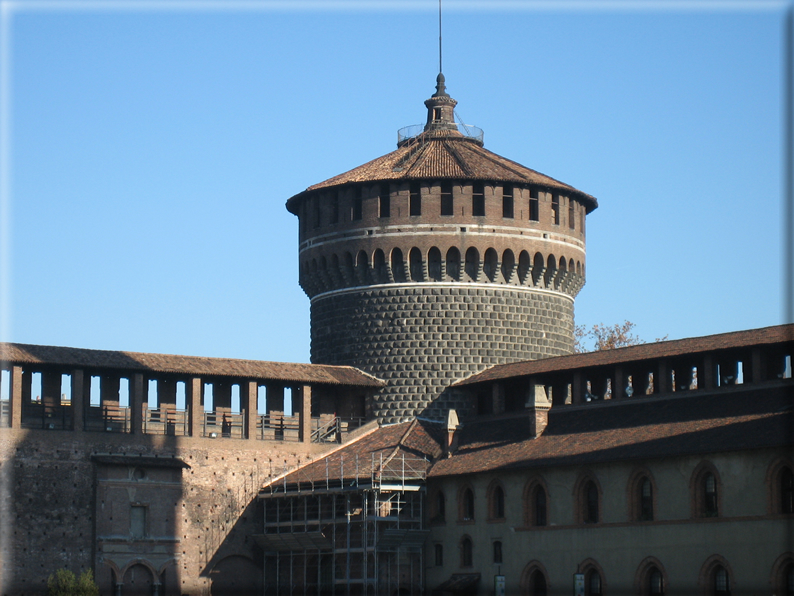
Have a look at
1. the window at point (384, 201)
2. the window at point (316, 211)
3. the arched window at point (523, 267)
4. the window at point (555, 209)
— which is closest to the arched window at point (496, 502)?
the arched window at point (523, 267)

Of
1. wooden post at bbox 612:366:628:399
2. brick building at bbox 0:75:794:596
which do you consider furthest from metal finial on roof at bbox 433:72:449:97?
wooden post at bbox 612:366:628:399

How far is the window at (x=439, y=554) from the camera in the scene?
5809 centimetres

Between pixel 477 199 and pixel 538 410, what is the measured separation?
10.7 metres

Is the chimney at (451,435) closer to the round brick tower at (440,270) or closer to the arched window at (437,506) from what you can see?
the arched window at (437,506)

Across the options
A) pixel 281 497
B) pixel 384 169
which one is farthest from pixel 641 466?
pixel 384 169

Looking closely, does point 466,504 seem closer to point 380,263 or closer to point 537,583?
point 537,583

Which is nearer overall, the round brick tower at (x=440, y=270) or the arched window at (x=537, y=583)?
the arched window at (x=537, y=583)

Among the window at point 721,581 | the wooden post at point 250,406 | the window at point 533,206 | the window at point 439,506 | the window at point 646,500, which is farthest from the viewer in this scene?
the window at point 533,206

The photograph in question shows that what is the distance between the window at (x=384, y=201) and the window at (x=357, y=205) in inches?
35.4

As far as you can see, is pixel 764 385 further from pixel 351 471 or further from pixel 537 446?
pixel 351 471

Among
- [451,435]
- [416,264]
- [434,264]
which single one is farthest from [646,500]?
[416,264]

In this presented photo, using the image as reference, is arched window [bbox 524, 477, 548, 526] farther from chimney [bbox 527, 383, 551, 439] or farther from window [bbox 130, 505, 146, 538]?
window [bbox 130, 505, 146, 538]

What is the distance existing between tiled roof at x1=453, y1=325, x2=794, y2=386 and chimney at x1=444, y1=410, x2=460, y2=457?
2179 millimetres

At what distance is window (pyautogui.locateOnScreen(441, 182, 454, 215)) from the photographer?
64.1m
